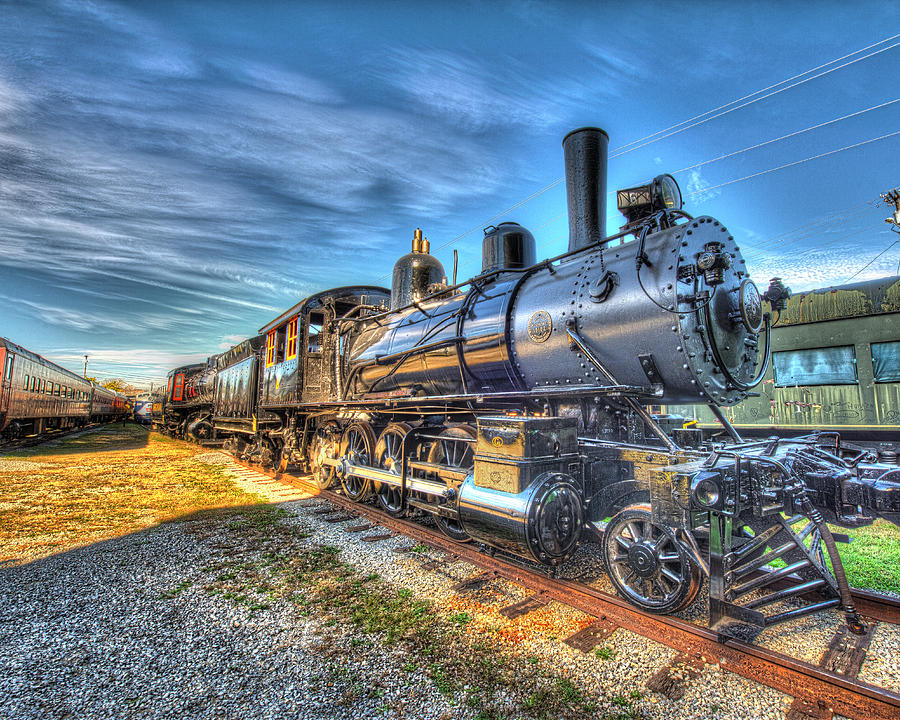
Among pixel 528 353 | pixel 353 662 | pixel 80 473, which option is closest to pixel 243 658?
pixel 353 662

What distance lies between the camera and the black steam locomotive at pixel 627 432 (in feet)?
10.1

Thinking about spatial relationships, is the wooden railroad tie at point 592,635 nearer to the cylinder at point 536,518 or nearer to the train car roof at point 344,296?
the cylinder at point 536,518

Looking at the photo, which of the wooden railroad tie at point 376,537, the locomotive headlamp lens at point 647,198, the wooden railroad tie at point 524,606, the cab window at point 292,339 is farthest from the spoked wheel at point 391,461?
the locomotive headlamp lens at point 647,198

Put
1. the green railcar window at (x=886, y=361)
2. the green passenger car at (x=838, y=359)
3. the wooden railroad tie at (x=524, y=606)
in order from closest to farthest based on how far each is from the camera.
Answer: the wooden railroad tie at (x=524, y=606)
the green railcar window at (x=886, y=361)
the green passenger car at (x=838, y=359)

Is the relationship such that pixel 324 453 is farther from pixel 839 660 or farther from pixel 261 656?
pixel 839 660

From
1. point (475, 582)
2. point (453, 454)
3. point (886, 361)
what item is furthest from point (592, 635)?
point (886, 361)

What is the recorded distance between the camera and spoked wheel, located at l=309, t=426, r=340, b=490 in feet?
25.5

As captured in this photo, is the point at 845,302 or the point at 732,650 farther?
the point at 845,302

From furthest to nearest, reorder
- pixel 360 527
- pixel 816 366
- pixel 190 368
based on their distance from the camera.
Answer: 1. pixel 190 368
2. pixel 816 366
3. pixel 360 527

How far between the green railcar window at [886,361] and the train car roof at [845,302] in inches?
31.6

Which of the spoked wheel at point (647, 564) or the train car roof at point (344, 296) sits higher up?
the train car roof at point (344, 296)

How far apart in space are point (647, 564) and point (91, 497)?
8849 mm

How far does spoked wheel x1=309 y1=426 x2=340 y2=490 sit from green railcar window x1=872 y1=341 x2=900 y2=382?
12.5 meters

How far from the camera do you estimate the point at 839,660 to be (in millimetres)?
2809
